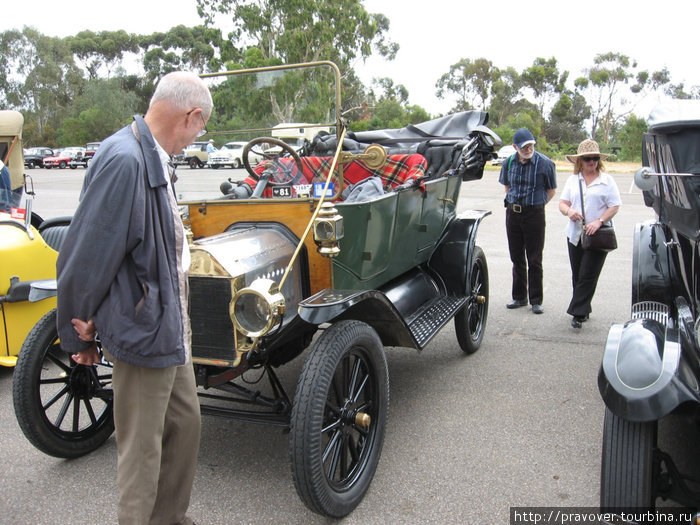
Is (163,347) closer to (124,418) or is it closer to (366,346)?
(124,418)

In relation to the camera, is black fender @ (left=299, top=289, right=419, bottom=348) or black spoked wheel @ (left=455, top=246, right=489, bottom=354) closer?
black fender @ (left=299, top=289, right=419, bottom=348)

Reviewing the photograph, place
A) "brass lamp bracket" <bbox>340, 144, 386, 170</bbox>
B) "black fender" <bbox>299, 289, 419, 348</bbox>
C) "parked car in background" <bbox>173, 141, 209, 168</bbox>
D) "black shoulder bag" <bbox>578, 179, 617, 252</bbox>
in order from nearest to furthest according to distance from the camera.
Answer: "black fender" <bbox>299, 289, 419, 348</bbox> < "brass lamp bracket" <bbox>340, 144, 386, 170</bbox> < "parked car in background" <bbox>173, 141, 209, 168</bbox> < "black shoulder bag" <bbox>578, 179, 617, 252</bbox>

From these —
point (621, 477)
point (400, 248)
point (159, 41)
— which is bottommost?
point (621, 477)

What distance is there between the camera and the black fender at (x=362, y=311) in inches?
94.3

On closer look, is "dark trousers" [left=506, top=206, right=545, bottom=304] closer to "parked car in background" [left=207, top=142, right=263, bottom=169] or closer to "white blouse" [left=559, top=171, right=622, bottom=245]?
"white blouse" [left=559, top=171, right=622, bottom=245]

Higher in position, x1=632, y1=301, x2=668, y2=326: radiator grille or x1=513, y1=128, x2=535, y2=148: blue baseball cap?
x1=513, y1=128, x2=535, y2=148: blue baseball cap

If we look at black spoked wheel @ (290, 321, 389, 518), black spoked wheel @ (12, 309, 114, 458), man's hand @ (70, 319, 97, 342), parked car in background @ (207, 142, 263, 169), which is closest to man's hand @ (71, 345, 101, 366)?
man's hand @ (70, 319, 97, 342)

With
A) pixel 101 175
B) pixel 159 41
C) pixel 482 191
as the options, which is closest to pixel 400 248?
pixel 101 175

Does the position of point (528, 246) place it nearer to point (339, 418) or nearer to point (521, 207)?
point (521, 207)

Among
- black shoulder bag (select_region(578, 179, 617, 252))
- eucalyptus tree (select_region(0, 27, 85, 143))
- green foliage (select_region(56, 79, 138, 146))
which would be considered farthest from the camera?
eucalyptus tree (select_region(0, 27, 85, 143))

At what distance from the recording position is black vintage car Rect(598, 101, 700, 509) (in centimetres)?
195

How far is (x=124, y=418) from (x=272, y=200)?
58.1 inches

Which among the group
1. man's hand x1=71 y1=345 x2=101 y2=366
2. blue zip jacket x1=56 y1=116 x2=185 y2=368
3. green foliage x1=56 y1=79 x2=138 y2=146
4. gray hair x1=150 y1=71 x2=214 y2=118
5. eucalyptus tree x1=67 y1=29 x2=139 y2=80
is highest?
eucalyptus tree x1=67 y1=29 x2=139 y2=80

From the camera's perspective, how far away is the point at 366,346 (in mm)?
2629
